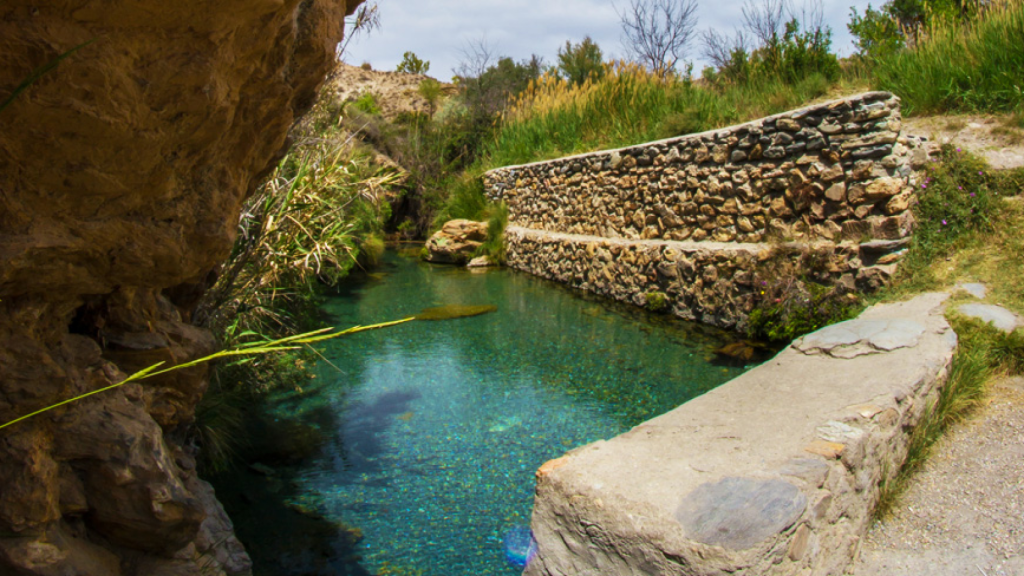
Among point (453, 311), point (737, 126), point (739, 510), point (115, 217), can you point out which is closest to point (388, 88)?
point (453, 311)

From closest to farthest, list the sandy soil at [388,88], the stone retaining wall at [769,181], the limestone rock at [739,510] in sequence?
the limestone rock at [739,510] → the stone retaining wall at [769,181] → the sandy soil at [388,88]

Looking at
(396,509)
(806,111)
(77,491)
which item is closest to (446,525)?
(396,509)

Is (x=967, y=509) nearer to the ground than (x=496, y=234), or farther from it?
nearer to the ground

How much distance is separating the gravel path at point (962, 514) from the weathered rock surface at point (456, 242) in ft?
36.8

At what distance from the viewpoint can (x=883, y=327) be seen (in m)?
4.33

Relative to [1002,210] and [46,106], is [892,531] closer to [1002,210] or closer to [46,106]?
[46,106]

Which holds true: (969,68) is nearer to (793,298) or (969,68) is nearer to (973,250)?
(973,250)

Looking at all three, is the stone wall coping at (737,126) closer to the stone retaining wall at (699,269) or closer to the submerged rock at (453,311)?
the stone retaining wall at (699,269)

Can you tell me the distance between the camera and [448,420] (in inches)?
204

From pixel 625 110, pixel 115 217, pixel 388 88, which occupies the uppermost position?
pixel 388 88

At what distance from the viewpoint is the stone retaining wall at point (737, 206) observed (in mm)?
6062

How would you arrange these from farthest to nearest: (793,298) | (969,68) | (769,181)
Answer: (969,68)
(769,181)
(793,298)

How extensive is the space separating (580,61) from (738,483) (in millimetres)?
20299

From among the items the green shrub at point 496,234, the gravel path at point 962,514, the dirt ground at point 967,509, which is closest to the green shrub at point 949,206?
the dirt ground at point 967,509
